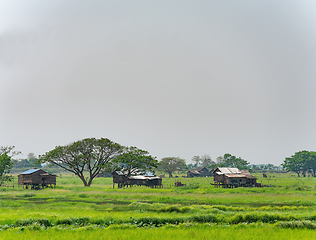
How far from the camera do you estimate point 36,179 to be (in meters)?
69.8

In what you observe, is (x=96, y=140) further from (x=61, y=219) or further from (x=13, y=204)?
(x=61, y=219)

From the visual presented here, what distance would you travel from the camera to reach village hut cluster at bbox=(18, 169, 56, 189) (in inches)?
2736

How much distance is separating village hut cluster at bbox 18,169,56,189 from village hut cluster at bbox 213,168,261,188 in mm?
47501

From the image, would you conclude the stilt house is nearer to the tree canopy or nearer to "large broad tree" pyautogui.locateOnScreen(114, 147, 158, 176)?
"large broad tree" pyautogui.locateOnScreen(114, 147, 158, 176)

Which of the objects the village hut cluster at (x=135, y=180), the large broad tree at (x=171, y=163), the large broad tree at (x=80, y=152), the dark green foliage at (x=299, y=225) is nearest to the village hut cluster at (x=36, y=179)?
the large broad tree at (x=80, y=152)

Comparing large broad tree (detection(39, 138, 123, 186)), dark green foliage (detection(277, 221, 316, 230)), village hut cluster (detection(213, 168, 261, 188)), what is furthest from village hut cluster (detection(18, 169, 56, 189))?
dark green foliage (detection(277, 221, 316, 230))

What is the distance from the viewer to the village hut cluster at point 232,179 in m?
72.8

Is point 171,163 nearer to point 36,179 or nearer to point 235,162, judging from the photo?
point 235,162

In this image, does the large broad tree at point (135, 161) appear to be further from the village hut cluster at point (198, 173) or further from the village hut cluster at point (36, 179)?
the village hut cluster at point (198, 173)

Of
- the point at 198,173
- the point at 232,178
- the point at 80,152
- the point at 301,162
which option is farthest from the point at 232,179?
the point at 301,162

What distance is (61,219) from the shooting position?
20922 mm

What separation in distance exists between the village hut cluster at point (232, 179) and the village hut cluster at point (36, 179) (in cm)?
4750

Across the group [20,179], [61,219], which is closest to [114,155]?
[20,179]

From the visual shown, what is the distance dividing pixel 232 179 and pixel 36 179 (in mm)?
54993
